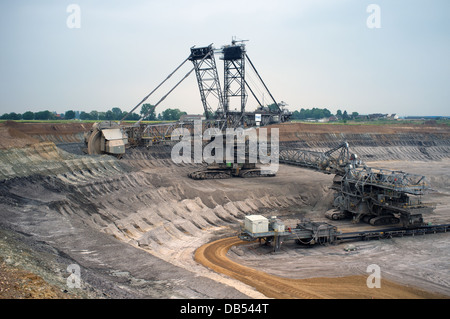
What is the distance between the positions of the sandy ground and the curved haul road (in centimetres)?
9

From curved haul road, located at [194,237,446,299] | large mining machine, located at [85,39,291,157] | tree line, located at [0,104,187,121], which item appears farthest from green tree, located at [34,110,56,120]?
curved haul road, located at [194,237,446,299]

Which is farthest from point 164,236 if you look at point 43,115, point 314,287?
point 43,115

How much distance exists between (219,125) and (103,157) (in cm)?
1325

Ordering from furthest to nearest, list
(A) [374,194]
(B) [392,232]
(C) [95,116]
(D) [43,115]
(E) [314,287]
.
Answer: (C) [95,116] < (D) [43,115] < (A) [374,194] < (B) [392,232] < (E) [314,287]

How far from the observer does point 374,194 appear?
84.2ft

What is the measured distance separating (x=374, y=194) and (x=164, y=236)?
1493cm

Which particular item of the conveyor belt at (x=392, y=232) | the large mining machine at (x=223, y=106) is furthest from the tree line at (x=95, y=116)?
the conveyor belt at (x=392, y=232)

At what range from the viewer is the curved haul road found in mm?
14375

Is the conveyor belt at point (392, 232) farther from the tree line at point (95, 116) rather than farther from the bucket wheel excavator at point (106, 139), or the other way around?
the tree line at point (95, 116)

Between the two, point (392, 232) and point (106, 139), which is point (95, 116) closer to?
point (106, 139)

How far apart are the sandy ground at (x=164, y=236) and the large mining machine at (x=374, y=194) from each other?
151cm

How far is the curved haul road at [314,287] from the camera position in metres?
14.4
